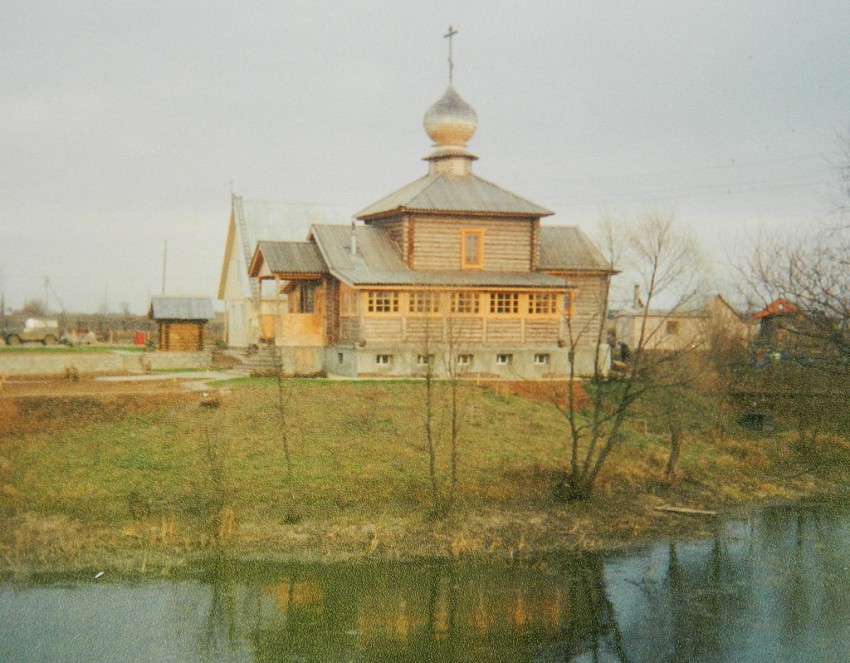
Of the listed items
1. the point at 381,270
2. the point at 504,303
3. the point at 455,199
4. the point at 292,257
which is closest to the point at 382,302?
the point at 381,270

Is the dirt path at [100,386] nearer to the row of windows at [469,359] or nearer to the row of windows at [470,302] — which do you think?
the row of windows at [469,359]

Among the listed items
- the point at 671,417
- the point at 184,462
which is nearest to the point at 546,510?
the point at 671,417

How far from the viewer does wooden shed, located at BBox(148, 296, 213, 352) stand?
33156 millimetres

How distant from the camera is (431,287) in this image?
28.1 meters

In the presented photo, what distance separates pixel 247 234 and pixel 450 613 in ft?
99.6

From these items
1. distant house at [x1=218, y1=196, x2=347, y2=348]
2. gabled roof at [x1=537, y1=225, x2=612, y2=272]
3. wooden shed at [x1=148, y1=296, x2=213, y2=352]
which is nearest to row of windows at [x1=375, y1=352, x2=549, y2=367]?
gabled roof at [x1=537, y1=225, x2=612, y2=272]

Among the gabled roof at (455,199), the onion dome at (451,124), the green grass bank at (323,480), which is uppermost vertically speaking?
the onion dome at (451,124)

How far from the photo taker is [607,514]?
1839 centimetres

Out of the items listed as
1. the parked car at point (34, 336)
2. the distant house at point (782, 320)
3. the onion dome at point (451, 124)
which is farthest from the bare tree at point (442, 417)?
the parked car at point (34, 336)

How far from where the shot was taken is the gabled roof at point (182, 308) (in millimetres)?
33062

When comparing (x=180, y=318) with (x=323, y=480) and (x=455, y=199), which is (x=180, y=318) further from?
(x=323, y=480)

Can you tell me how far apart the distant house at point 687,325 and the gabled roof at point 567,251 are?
228 centimetres

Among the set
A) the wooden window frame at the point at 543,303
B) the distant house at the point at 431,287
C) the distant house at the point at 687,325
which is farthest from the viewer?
the wooden window frame at the point at 543,303

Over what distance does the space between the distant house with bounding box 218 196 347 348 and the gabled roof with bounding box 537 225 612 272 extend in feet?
39.5
